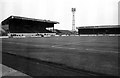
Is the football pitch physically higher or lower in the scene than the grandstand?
lower

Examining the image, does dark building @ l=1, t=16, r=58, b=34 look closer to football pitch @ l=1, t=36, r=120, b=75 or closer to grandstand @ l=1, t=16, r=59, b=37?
grandstand @ l=1, t=16, r=59, b=37

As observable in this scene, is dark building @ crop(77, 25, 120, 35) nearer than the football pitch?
No

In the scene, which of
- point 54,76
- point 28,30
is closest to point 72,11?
point 28,30

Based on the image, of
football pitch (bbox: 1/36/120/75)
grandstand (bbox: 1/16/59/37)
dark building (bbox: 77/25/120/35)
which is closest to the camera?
football pitch (bbox: 1/36/120/75)

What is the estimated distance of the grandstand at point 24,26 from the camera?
2052 inches

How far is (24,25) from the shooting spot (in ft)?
193

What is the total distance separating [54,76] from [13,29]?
52458 mm

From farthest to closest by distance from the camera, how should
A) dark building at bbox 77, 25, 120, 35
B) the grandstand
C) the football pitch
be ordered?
1. dark building at bbox 77, 25, 120, 35
2. the grandstand
3. the football pitch

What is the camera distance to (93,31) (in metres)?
64.0

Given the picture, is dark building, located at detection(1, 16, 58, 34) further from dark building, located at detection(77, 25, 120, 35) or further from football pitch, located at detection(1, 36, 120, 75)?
football pitch, located at detection(1, 36, 120, 75)

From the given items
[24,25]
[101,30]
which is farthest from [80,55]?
[101,30]

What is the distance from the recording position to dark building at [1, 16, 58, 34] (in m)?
52.3

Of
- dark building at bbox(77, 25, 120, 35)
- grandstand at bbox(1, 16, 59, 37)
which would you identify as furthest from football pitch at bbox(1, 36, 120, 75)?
dark building at bbox(77, 25, 120, 35)

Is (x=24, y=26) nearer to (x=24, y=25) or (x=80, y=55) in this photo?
(x=24, y=25)
